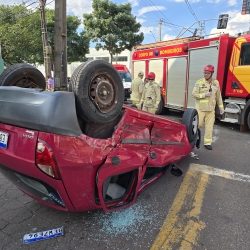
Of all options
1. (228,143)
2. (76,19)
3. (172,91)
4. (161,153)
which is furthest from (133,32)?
(161,153)

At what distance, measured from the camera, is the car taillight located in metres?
1.54

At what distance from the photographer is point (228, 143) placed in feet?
16.1

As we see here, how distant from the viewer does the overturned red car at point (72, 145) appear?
155 cm

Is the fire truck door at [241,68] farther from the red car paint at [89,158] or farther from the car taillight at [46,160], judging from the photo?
the car taillight at [46,160]

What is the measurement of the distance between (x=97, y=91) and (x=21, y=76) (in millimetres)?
967

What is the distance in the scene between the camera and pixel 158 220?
7.32 feet

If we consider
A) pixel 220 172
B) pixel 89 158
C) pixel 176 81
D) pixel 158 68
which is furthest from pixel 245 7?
pixel 89 158

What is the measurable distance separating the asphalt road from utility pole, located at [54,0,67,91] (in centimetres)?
620

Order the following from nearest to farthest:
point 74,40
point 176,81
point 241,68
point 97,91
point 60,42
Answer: point 97,91, point 241,68, point 176,81, point 60,42, point 74,40

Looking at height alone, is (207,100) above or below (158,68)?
below

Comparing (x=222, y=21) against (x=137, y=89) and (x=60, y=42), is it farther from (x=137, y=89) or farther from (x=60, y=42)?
(x=60, y=42)

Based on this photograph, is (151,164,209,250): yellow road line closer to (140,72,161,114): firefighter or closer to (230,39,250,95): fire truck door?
(140,72,161,114): firefighter

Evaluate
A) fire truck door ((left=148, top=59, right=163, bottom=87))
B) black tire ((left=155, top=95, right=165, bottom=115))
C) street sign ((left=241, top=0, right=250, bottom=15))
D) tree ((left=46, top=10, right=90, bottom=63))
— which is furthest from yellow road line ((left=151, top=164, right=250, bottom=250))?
tree ((left=46, top=10, right=90, bottom=63))

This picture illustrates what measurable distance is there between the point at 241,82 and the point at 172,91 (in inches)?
108
